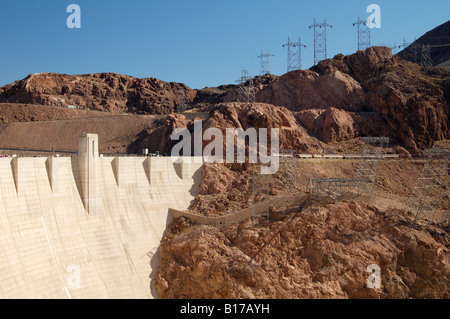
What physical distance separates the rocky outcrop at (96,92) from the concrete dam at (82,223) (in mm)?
70628

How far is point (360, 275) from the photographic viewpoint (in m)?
32.2

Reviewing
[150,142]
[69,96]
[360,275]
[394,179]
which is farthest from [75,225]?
[69,96]

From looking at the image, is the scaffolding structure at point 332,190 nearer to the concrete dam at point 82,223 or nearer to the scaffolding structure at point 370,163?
the scaffolding structure at point 370,163

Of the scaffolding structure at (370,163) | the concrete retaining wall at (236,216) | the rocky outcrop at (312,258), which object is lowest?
the rocky outcrop at (312,258)

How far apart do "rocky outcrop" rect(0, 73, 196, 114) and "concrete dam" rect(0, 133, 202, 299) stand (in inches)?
2781

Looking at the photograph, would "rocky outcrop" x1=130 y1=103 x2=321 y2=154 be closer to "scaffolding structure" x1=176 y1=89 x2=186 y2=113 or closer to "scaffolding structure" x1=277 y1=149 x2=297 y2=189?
"scaffolding structure" x1=277 y1=149 x2=297 y2=189

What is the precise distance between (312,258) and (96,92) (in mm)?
91144

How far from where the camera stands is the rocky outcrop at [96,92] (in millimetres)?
102812

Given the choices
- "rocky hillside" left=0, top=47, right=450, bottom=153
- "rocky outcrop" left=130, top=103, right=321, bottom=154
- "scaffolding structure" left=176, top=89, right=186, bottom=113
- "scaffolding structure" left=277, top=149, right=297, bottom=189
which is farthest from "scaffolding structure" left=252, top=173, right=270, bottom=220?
"scaffolding structure" left=176, top=89, right=186, bottom=113

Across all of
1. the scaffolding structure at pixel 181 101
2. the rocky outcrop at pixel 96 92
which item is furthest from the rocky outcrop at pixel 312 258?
the rocky outcrop at pixel 96 92

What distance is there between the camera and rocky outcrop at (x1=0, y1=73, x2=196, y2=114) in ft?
337

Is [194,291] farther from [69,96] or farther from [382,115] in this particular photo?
[69,96]
